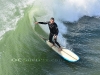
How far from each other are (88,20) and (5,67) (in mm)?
8136

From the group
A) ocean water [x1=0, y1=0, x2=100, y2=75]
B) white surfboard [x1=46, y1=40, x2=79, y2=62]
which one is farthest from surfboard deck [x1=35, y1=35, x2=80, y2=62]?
ocean water [x1=0, y1=0, x2=100, y2=75]

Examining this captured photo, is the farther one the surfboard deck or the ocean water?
the surfboard deck

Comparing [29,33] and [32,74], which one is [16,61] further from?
[29,33]

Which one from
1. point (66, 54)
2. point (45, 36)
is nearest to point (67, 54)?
point (66, 54)

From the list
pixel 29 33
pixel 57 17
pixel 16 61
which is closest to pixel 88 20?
pixel 57 17

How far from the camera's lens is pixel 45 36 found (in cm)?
1443

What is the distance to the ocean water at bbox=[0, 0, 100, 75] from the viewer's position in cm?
1182

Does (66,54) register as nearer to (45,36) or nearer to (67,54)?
(67,54)

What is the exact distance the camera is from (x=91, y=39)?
14.4 m

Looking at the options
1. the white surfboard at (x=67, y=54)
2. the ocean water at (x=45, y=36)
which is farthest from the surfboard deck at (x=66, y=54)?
the ocean water at (x=45, y=36)

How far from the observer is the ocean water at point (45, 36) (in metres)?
11.8

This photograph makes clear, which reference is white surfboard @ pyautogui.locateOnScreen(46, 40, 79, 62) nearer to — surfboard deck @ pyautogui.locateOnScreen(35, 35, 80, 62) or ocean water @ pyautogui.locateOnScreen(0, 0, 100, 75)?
surfboard deck @ pyautogui.locateOnScreen(35, 35, 80, 62)

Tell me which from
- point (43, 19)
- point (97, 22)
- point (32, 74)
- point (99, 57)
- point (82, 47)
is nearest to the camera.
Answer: point (32, 74)

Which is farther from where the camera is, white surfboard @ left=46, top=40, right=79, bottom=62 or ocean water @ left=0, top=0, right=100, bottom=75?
white surfboard @ left=46, top=40, right=79, bottom=62
